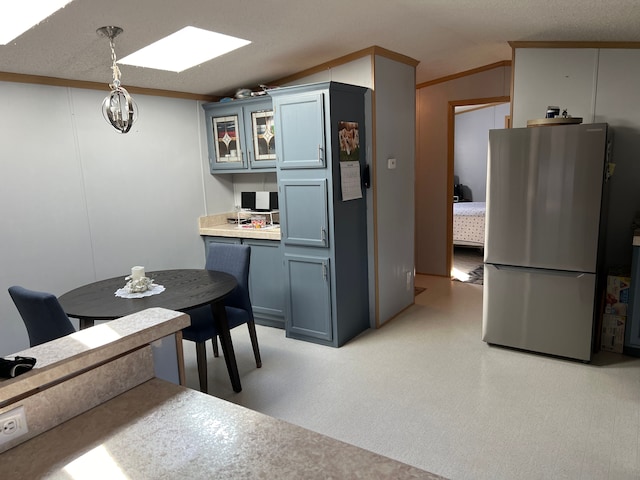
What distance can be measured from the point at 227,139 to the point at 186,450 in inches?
145

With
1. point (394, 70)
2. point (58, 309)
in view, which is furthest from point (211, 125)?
point (58, 309)

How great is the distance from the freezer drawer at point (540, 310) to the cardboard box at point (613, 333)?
35cm

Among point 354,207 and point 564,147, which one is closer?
point 564,147

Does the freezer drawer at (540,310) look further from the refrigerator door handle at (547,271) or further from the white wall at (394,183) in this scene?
the white wall at (394,183)

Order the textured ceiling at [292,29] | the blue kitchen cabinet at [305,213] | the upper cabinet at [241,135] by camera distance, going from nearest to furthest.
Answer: the textured ceiling at [292,29]
the blue kitchen cabinet at [305,213]
the upper cabinet at [241,135]

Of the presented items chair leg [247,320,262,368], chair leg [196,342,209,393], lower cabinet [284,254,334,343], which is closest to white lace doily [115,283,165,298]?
chair leg [196,342,209,393]

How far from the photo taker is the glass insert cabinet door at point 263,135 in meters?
4.05

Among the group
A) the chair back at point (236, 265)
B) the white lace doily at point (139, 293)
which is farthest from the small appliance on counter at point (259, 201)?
the white lace doily at point (139, 293)

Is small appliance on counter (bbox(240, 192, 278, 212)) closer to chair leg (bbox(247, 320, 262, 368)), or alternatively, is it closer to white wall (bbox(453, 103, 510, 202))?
chair leg (bbox(247, 320, 262, 368))

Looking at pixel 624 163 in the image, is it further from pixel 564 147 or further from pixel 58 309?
pixel 58 309

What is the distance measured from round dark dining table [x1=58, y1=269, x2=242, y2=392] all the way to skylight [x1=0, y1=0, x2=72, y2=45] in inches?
61.4

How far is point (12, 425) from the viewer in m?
1.02

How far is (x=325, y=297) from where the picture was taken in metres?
3.55

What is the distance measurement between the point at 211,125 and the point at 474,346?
3.13m
